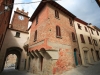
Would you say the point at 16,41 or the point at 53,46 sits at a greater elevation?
the point at 16,41

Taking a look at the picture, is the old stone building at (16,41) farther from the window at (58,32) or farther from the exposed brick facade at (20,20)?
the window at (58,32)

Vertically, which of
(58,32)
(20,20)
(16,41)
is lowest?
(16,41)

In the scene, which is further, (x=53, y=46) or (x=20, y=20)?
(x=20, y=20)

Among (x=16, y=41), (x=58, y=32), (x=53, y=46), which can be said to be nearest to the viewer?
(x=53, y=46)

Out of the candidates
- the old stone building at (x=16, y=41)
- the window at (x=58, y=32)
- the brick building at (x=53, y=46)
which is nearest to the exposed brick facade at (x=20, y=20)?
the old stone building at (x=16, y=41)

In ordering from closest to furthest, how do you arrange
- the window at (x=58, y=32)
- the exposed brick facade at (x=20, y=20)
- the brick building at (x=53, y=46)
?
the brick building at (x=53, y=46), the window at (x=58, y=32), the exposed brick facade at (x=20, y=20)

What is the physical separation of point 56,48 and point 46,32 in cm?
227

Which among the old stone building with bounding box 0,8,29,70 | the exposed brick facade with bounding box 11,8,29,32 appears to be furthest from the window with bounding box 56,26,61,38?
the exposed brick facade with bounding box 11,8,29,32

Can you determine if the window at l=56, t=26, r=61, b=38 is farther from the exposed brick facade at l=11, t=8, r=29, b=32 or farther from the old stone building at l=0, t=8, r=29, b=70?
the exposed brick facade at l=11, t=8, r=29, b=32

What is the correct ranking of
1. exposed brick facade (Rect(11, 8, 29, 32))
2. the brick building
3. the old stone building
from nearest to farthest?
the brick building, the old stone building, exposed brick facade (Rect(11, 8, 29, 32))

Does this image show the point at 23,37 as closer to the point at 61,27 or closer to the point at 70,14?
A: the point at 61,27

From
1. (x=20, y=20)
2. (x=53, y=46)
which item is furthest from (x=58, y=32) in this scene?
(x=20, y=20)

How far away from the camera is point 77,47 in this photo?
10750mm

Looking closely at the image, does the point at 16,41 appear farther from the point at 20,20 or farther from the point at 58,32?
the point at 58,32
